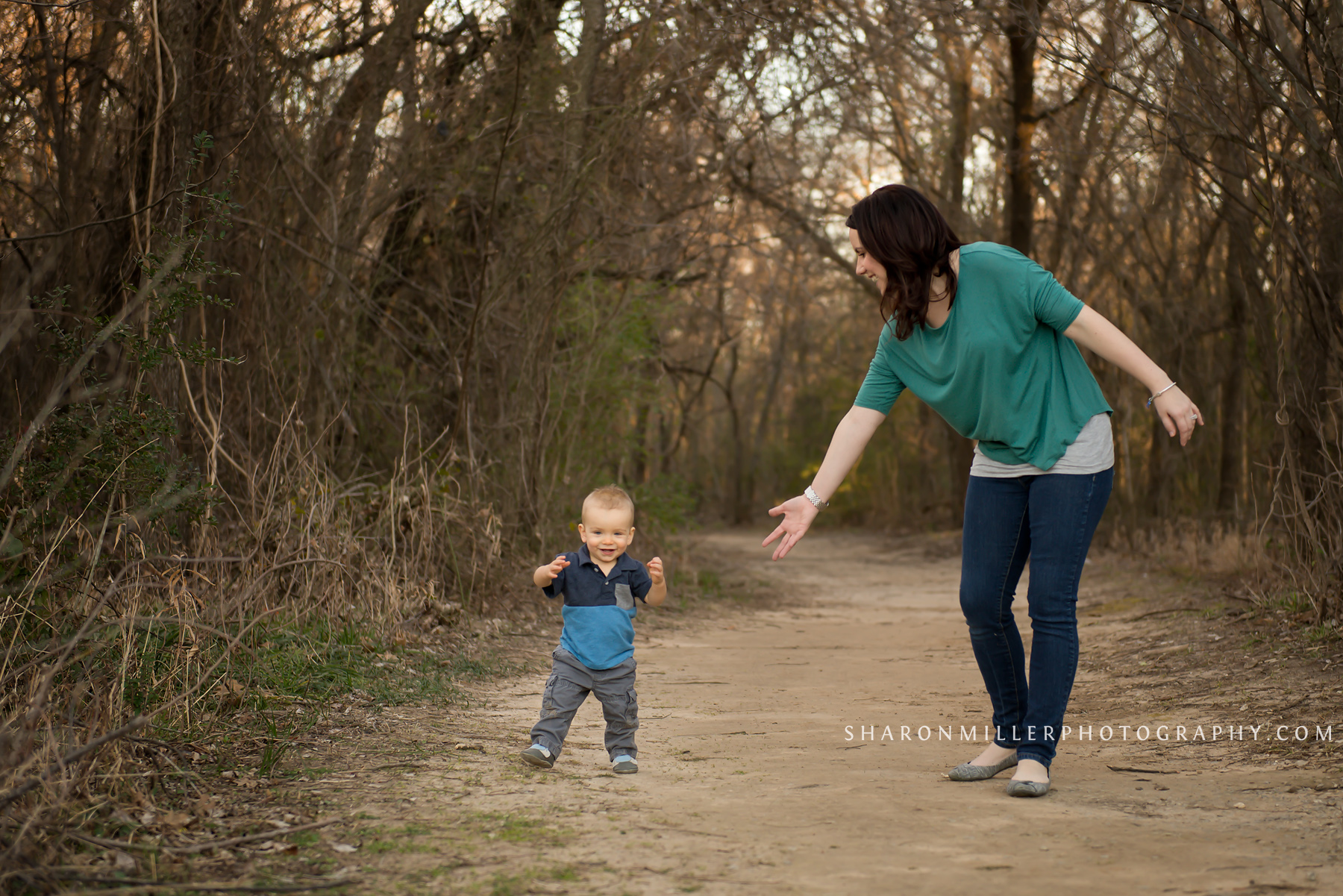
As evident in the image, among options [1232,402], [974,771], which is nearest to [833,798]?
[974,771]

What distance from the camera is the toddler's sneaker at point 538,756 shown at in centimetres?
363

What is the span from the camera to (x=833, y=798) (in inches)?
128

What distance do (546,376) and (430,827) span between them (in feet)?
18.8

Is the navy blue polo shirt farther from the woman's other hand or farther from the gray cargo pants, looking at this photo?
the woman's other hand

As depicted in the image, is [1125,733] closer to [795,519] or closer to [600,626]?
[795,519]

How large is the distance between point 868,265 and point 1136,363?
2.61 ft

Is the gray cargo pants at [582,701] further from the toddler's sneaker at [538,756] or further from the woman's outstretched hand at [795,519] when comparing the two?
the woman's outstretched hand at [795,519]

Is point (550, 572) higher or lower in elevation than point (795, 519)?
lower

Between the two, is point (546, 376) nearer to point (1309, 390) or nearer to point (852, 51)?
point (852, 51)

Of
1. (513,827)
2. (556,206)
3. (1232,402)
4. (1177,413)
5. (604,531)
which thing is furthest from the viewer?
(1232,402)

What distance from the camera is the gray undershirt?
3.29m

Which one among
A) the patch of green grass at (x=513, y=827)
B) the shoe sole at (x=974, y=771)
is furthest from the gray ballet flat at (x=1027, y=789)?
the patch of green grass at (x=513, y=827)

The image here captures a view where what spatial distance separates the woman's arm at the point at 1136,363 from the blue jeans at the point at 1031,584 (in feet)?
0.80

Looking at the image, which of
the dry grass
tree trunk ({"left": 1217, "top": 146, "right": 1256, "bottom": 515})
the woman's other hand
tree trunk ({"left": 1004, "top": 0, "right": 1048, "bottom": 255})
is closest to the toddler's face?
the dry grass
